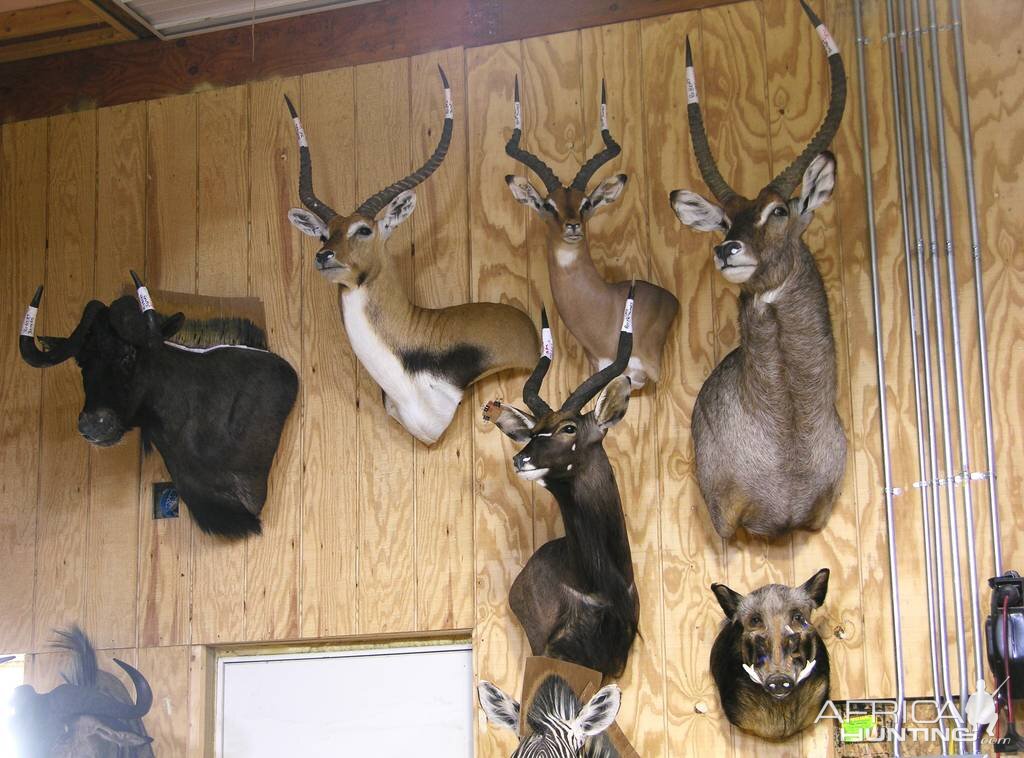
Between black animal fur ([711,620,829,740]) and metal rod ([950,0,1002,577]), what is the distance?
622mm

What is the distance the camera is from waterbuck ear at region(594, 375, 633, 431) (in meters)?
3.94

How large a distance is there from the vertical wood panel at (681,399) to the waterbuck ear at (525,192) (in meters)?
0.42

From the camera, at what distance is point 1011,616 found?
3.74 metres

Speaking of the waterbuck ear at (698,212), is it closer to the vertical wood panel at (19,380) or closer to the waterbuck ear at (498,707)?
the waterbuck ear at (498,707)

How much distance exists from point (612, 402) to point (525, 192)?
32.7 inches

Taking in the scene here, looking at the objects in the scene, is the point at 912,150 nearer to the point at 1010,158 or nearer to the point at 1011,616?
the point at 1010,158

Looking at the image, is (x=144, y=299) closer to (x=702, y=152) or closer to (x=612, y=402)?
(x=612, y=402)

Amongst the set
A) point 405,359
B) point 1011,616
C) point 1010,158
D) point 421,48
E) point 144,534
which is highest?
point 421,48

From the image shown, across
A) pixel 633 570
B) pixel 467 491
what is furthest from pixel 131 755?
pixel 633 570

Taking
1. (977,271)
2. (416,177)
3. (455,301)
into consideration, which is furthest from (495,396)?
(977,271)

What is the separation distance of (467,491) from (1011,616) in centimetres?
176

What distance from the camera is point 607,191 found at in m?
4.34

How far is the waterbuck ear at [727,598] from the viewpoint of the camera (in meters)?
3.94

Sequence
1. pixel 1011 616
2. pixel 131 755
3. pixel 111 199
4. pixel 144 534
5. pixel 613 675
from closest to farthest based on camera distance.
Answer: pixel 1011 616 → pixel 613 675 → pixel 131 755 → pixel 144 534 → pixel 111 199
